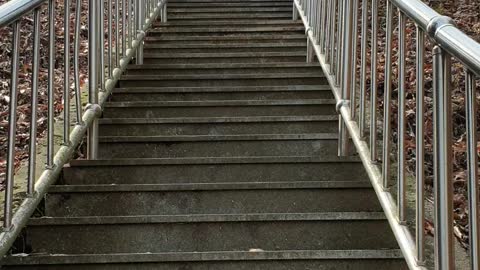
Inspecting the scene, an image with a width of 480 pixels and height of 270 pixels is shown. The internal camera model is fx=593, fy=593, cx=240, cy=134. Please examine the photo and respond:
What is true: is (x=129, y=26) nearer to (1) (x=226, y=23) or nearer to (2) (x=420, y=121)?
(1) (x=226, y=23)

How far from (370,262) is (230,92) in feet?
6.76

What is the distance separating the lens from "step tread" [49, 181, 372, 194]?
9.88 feet

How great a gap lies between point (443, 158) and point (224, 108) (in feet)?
8.32

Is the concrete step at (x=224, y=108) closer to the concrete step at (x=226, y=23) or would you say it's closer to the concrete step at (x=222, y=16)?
the concrete step at (x=226, y=23)

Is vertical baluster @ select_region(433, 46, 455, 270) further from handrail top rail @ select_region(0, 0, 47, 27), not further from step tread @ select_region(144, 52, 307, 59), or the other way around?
step tread @ select_region(144, 52, 307, 59)

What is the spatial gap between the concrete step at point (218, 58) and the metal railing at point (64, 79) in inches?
7.5

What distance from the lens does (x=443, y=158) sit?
5.50 ft

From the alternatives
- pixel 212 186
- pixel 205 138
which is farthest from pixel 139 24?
pixel 212 186

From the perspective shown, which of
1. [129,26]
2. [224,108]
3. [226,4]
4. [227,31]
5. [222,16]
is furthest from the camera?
[226,4]

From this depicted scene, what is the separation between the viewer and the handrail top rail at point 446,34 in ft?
4.67

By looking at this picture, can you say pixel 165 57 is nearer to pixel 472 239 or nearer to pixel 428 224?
pixel 428 224

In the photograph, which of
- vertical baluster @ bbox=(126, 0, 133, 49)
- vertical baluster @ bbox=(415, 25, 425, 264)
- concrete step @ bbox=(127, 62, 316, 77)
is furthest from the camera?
concrete step @ bbox=(127, 62, 316, 77)

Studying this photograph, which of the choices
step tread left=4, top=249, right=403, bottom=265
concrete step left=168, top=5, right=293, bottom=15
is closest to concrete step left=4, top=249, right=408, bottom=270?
step tread left=4, top=249, right=403, bottom=265

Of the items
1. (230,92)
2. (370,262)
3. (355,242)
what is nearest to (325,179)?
(355,242)
